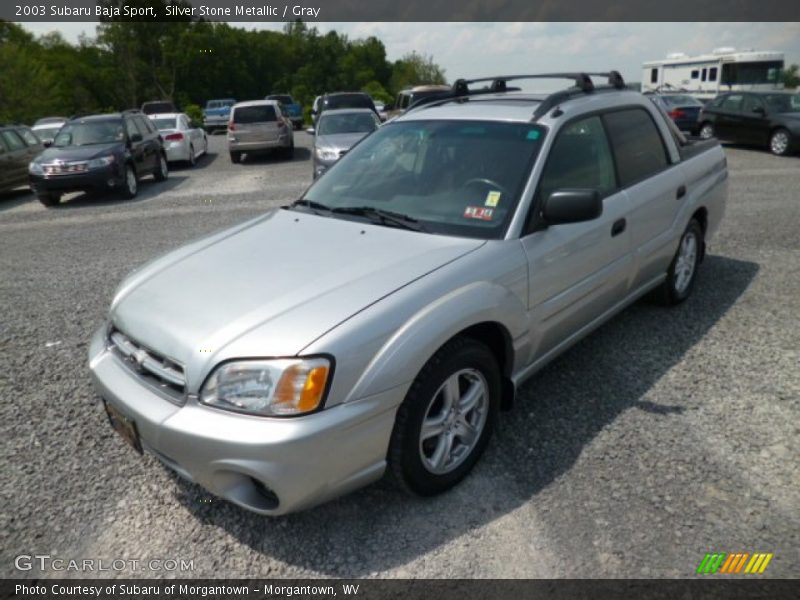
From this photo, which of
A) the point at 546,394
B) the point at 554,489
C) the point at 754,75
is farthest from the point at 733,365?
the point at 754,75

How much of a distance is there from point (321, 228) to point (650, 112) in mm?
2727

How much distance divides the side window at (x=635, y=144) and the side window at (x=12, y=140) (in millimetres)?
12879

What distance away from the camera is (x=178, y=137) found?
51.8 ft

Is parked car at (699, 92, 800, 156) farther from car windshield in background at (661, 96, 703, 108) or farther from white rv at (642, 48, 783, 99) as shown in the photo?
white rv at (642, 48, 783, 99)

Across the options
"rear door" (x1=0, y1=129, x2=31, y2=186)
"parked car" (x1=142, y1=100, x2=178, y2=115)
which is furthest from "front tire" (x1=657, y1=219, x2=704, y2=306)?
"parked car" (x1=142, y1=100, x2=178, y2=115)

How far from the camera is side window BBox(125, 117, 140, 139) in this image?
39.4 feet

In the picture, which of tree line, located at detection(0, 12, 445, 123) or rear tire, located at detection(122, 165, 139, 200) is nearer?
rear tire, located at detection(122, 165, 139, 200)

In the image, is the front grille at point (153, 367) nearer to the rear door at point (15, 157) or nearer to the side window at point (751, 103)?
the rear door at point (15, 157)

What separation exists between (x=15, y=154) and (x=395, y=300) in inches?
524

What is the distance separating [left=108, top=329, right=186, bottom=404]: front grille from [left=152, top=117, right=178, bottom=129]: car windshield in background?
15.1 m

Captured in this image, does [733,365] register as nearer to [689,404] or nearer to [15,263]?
[689,404]

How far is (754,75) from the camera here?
2197cm

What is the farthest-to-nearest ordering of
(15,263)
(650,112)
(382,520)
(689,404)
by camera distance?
(15,263), (650,112), (689,404), (382,520)

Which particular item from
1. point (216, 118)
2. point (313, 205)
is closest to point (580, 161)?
point (313, 205)
